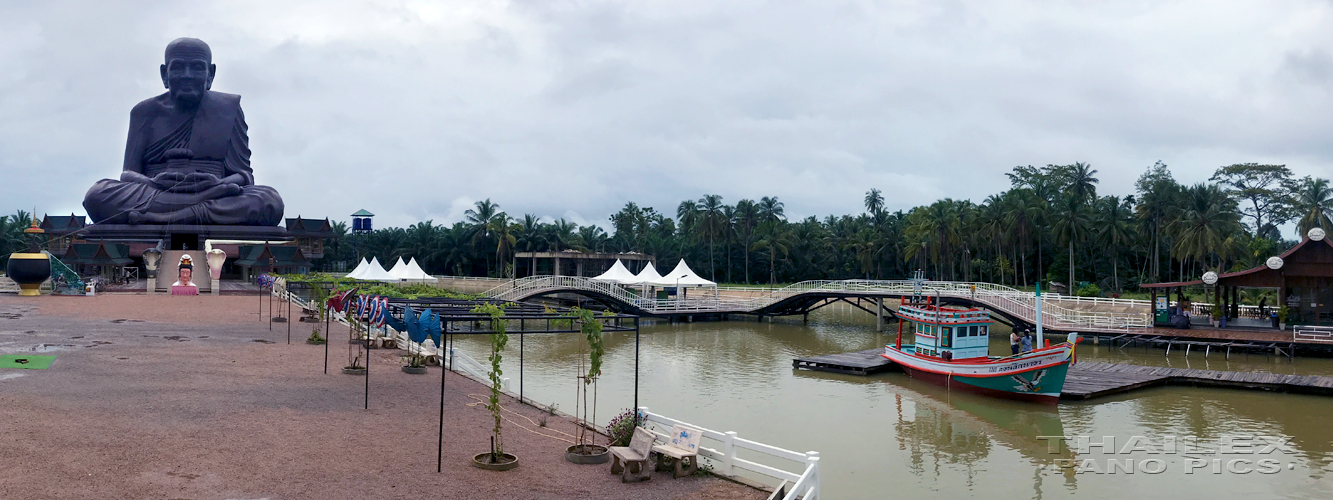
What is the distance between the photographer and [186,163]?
75.4m

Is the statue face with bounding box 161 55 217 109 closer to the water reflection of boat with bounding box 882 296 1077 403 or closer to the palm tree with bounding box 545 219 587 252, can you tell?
the palm tree with bounding box 545 219 587 252

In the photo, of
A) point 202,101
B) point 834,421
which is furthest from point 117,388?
point 202,101

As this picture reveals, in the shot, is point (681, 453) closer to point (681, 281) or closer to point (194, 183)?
point (681, 281)

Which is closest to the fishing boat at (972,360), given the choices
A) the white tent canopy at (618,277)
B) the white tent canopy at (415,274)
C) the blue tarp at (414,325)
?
the blue tarp at (414,325)

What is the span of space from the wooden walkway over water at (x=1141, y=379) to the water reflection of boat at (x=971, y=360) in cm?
131

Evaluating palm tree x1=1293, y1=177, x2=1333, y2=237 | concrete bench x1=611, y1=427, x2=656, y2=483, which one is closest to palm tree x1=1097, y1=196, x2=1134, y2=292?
palm tree x1=1293, y1=177, x2=1333, y2=237

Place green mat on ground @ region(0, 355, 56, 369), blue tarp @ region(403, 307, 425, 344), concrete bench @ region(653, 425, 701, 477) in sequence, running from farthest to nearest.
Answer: green mat on ground @ region(0, 355, 56, 369) < blue tarp @ region(403, 307, 425, 344) < concrete bench @ region(653, 425, 701, 477)

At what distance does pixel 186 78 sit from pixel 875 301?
55966 mm

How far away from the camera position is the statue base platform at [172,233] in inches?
2788

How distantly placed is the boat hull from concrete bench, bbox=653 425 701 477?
52.7 feet

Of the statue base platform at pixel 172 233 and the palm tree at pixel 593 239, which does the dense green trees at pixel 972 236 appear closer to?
the palm tree at pixel 593 239

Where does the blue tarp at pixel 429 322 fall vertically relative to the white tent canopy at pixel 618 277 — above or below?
below

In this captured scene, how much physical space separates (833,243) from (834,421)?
77.4m

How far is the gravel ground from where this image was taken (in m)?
12.4
